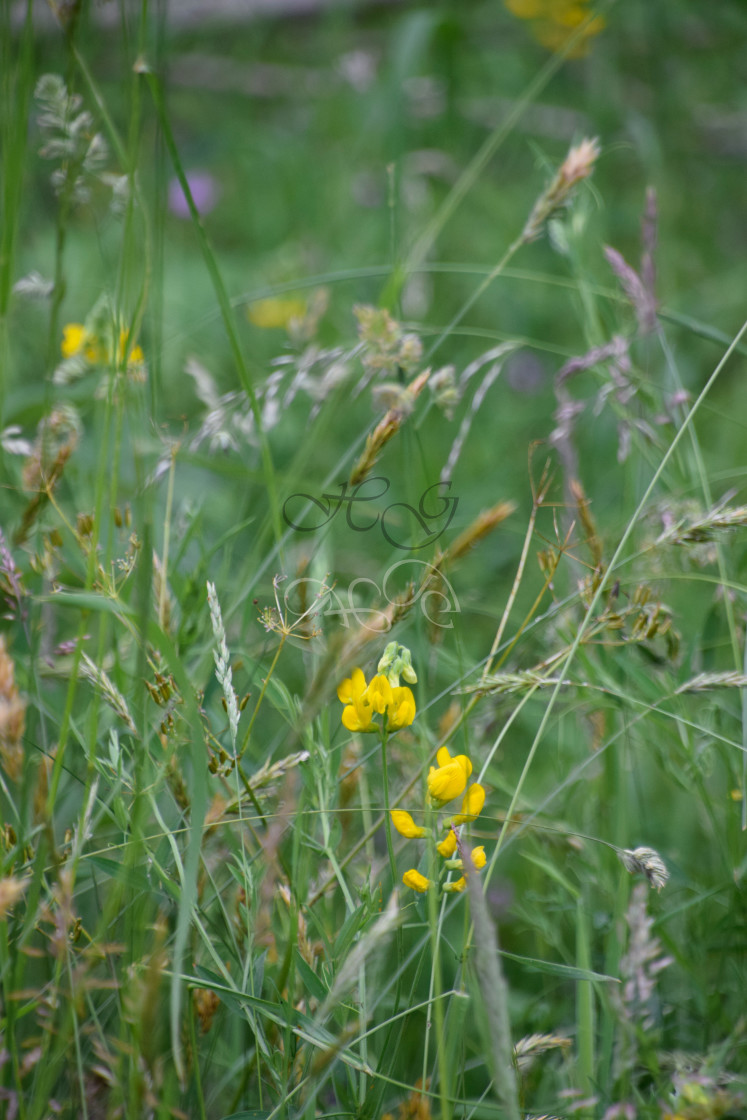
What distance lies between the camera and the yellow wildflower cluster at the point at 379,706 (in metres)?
0.59

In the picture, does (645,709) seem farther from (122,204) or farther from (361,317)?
(122,204)

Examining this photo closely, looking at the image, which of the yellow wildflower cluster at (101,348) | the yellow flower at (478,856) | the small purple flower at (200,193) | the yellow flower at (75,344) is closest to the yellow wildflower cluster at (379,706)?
the yellow flower at (478,856)

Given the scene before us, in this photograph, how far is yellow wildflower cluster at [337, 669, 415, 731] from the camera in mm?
588

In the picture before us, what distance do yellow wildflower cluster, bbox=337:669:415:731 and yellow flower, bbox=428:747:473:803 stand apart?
0.14 feet

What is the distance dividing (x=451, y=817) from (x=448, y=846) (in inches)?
0.8

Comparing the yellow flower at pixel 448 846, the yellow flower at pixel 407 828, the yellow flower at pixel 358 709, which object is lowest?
the yellow flower at pixel 448 846

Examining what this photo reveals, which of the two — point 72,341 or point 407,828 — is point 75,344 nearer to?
point 72,341

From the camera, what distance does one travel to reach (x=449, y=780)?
580 millimetres

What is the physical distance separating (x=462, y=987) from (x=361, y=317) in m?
0.52

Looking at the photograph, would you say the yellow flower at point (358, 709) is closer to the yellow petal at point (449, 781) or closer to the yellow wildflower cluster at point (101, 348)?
the yellow petal at point (449, 781)

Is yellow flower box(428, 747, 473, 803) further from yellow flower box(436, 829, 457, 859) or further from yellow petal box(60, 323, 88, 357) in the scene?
yellow petal box(60, 323, 88, 357)
